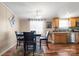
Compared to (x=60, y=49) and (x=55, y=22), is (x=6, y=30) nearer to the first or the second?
(x=55, y=22)

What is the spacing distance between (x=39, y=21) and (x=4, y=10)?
3.19 ft

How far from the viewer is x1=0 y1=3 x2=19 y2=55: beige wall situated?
3.93m

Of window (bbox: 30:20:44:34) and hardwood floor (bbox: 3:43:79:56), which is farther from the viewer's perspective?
hardwood floor (bbox: 3:43:79:56)

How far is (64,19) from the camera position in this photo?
3.87m

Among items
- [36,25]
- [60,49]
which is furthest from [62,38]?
[36,25]

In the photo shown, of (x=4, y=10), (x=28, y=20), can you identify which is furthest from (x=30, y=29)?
(x=4, y=10)

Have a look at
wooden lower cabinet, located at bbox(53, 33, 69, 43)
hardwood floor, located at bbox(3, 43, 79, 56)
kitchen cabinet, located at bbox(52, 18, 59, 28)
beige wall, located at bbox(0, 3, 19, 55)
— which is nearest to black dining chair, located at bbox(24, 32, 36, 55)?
hardwood floor, located at bbox(3, 43, 79, 56)

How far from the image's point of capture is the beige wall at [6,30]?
3.93 m

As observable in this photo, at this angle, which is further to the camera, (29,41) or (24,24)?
(29,41)

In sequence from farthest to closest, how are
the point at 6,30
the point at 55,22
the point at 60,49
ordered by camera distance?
the point at 60,49 < the point at 6,30 < the point at 55,22

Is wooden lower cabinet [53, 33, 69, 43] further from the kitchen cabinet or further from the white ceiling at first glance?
the white ceiling

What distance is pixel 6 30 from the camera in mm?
4227

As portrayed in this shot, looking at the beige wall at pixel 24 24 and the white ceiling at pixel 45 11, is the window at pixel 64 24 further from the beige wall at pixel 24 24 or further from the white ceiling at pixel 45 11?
the beige wall at pixel 24 24

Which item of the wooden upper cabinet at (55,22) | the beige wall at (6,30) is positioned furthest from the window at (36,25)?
the beige wall at (6,30)
